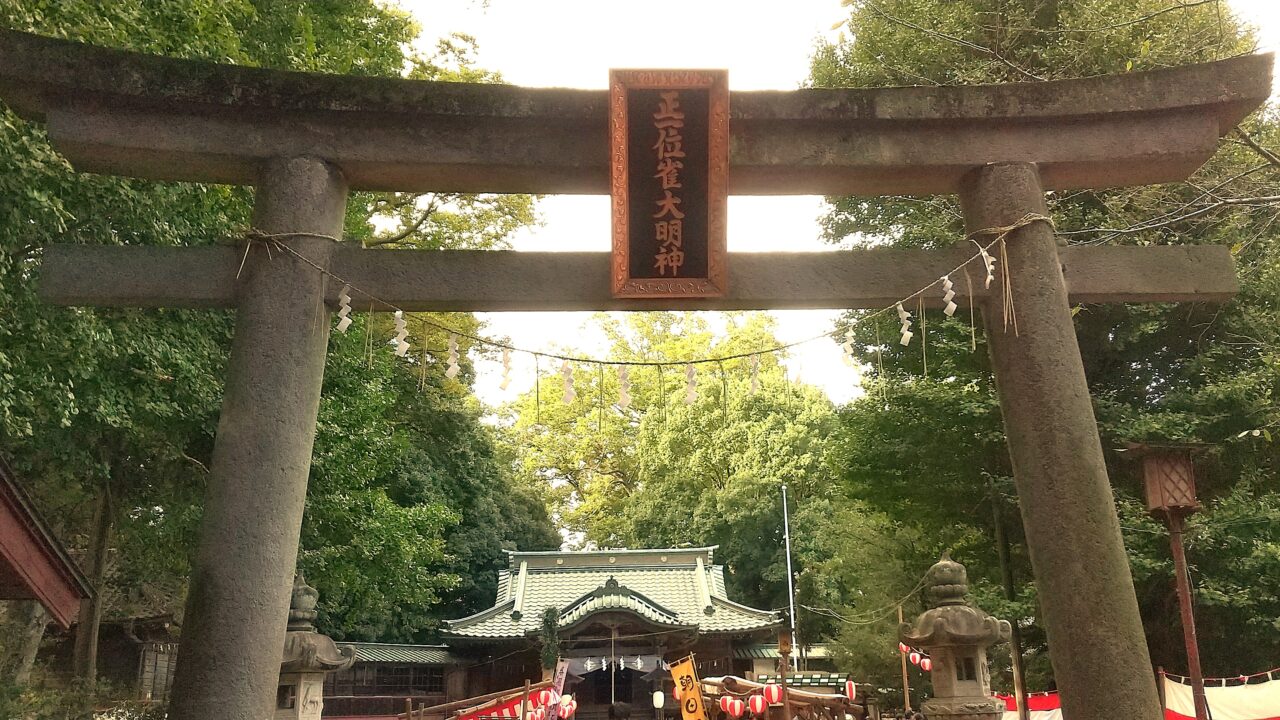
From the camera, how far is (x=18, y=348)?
304 inches

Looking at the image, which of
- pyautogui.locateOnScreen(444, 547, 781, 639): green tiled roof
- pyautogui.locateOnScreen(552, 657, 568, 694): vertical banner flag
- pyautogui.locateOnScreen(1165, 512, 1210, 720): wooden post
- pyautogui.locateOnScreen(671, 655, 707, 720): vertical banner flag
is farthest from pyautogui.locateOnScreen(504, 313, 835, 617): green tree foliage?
pyautogui.locateOnScreen(1165, 512, 1210, 720): wooden post

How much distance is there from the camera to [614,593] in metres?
19.8

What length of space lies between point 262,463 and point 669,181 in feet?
8.90

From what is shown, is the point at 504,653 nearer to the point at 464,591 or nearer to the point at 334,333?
the point at 464,591

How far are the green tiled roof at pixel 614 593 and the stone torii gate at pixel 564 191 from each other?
15.3m

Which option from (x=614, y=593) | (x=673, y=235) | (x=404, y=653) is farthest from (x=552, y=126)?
(x=404, y=653)

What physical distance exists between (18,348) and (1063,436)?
8.50 m

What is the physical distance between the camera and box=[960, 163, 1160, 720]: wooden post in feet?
14.0

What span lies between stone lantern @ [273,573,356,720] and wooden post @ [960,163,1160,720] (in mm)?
5996

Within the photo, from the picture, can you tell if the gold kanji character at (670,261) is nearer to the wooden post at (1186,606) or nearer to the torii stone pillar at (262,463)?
the torii stone pillar at (262,463)

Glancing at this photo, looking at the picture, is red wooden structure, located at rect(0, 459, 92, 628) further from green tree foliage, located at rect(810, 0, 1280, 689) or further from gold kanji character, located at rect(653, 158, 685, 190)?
green tree foliage, located at rect(810, 0, 1280, 689)

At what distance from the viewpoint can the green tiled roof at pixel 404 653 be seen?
19891mm

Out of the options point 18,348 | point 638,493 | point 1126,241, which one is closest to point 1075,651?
point 18,348

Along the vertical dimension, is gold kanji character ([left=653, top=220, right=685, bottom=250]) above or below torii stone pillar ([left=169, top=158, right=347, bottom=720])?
above
